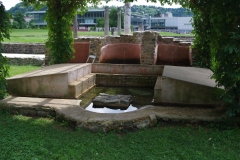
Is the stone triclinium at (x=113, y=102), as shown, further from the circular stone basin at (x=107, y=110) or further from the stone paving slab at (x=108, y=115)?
the stone paving slab at (x=108, y=115)

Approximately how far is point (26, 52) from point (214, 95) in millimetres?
13716

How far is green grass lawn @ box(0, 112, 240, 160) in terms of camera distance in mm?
3461

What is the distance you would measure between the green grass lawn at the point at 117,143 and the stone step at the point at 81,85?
176 cm

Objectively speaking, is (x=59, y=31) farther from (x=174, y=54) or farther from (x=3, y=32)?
(x=174, y=54)

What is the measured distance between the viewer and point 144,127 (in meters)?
4.48

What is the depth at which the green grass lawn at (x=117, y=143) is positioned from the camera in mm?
3461

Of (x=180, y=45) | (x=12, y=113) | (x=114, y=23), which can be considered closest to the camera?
(x=12, y=113)

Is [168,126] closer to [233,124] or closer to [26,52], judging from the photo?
[233,124]

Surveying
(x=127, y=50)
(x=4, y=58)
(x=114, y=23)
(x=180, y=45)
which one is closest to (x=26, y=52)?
(x=127, y=50)

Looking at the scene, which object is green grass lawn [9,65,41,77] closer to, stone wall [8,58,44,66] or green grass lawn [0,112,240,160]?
stone wall [8,58,44,66]

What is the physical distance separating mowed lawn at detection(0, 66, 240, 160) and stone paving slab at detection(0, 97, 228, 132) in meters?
0.12

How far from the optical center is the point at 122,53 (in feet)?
34.6

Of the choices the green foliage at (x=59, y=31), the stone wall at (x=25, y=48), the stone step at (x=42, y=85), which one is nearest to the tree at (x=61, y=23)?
the green foliage at (x=59, y=31)

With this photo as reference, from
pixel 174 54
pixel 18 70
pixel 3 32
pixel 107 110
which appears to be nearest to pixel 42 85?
pixel 3 32
